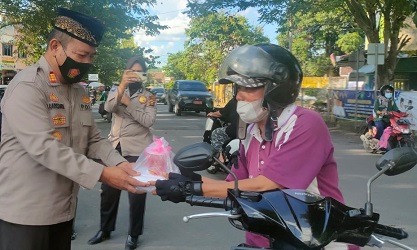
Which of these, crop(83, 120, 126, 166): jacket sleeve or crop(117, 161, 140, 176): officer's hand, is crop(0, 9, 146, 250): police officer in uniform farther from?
crop(83, 120, 126, 166): jacket sleeve

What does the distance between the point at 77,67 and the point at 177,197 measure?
0.97 metres

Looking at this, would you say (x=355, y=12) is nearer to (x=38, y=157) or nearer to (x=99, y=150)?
(x=99, y=150)

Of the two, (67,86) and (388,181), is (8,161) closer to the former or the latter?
(67,86)

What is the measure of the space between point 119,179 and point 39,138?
427 mm

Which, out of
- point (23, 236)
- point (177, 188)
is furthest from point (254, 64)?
point (23, 236)

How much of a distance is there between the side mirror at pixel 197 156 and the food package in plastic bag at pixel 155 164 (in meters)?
0.50

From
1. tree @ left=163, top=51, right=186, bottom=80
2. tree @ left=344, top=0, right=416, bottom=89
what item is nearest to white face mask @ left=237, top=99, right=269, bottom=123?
tree @ left=344, top=0, right=416, bottom=89

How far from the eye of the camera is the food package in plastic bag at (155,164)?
241cm

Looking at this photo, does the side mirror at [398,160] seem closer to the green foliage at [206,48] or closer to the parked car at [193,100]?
the parked car at [193,100]

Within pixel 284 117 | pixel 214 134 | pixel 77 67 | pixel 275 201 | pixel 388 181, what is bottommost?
pixel 388 181

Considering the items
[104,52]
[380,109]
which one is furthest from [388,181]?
[104,52]

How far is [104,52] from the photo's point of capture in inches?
1583

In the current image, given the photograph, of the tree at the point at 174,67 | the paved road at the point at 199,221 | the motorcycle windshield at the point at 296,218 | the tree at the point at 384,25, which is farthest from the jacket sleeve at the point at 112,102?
the tree at the point at 174,67

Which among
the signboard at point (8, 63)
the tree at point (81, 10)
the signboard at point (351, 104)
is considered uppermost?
the tree at point (81, 10)
